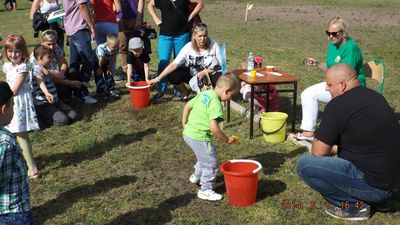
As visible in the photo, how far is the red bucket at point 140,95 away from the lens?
23.9ft

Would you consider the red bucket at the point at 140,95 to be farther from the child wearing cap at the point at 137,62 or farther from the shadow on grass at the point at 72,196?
the shadow on grass at the point at 72,196

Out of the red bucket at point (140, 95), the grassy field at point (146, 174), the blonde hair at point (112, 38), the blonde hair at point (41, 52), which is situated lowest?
the grassy field at point (146, 174)

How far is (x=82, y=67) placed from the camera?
771 centimetres

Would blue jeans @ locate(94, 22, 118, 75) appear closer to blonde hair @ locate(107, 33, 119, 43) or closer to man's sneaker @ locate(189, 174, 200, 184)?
blonde hair @ locate(107, 33, 119, 43)

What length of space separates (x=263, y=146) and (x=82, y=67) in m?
3.41

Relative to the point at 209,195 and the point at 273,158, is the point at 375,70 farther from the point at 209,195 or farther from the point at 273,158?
the point at 209,195

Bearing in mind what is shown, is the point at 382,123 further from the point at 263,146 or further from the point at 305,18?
the point at 305,18

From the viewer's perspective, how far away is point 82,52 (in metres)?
7.54

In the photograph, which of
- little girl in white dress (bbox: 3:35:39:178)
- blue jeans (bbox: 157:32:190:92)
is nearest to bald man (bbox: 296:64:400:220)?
little girl in white dress (bbox: 3:35:39:178)

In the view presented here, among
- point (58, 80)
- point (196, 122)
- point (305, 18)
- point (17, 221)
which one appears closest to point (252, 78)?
point (196, 122)

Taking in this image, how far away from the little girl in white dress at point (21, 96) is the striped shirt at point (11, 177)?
1.95 m

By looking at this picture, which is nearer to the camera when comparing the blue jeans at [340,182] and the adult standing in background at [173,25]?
the blue jeans at [340,182]

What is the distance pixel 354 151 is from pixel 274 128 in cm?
190

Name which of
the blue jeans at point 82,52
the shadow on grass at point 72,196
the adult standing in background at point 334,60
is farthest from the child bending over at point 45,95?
the adult standing in background at point 334,60
